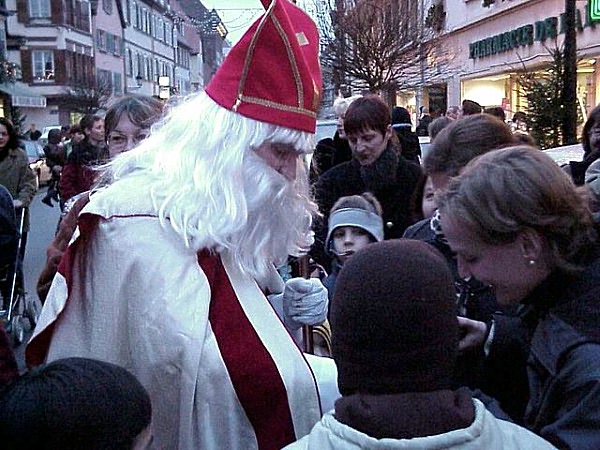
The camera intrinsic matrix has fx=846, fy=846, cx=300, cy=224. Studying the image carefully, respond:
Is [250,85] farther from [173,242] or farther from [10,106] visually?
[10,106]

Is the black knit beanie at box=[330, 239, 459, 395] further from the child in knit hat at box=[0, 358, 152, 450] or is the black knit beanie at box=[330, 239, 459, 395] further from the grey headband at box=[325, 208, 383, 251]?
the grey headband at box=[325, 208, 383, 251]

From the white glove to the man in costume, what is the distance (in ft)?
0.56

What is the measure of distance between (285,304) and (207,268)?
→ 1.66 feet

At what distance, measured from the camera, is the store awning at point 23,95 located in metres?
42.8

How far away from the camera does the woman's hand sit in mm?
2295

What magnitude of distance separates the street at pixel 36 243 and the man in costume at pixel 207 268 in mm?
4273

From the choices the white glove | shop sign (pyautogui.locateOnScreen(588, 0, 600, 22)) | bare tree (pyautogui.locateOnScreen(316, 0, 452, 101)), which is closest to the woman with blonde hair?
the white glove

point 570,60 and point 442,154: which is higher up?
point 570,60

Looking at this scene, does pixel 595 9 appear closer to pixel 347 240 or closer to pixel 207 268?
pixel 347 240

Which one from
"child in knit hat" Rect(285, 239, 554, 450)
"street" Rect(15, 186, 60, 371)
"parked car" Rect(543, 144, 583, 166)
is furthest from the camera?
"street" Rect(15, 186, 60, 371)

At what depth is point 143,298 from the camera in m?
2.14

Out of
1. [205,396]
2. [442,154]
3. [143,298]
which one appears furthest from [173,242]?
[442,154]

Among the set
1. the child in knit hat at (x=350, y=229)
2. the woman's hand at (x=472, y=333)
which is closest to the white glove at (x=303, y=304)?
the woman's hand at (x=472, y=333)

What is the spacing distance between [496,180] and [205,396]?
34.7 inches
